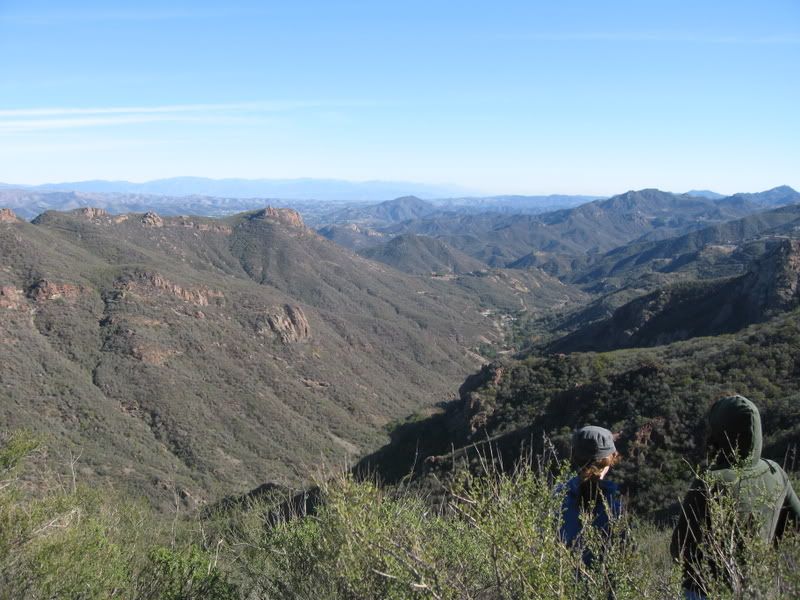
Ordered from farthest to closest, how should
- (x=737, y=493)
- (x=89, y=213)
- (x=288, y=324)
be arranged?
(x=89, y=213) → (x=288, y=324) → (x=737, y=493)

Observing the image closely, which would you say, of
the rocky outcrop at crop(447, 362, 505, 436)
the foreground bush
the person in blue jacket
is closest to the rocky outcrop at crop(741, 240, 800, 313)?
the rocky outcrop at crop(447, 362, 505, 436)

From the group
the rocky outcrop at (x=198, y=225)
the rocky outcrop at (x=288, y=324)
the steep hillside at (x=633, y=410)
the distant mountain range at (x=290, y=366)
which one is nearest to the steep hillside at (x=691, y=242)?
the distant mountain range at (x=290, y=366)

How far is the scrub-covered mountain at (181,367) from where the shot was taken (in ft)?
143

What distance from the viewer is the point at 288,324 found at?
250 ft

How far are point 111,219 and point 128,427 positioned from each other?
3157 inches

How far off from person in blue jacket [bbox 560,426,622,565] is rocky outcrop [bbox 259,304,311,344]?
233 feet

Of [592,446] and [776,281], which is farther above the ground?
[592,446]

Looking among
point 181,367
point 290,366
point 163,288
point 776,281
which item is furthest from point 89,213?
point 776,281

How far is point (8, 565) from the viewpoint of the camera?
700 centimetres

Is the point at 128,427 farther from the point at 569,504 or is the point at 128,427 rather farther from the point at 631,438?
the point at 569,504

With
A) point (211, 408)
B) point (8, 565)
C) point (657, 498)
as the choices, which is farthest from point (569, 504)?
point (211, 408)

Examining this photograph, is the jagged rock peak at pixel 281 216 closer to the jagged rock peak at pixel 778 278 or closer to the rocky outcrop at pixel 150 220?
the rocky outcrop at pixel 150 220

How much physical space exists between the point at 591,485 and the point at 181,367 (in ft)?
195

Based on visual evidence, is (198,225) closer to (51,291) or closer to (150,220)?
(150,220)
